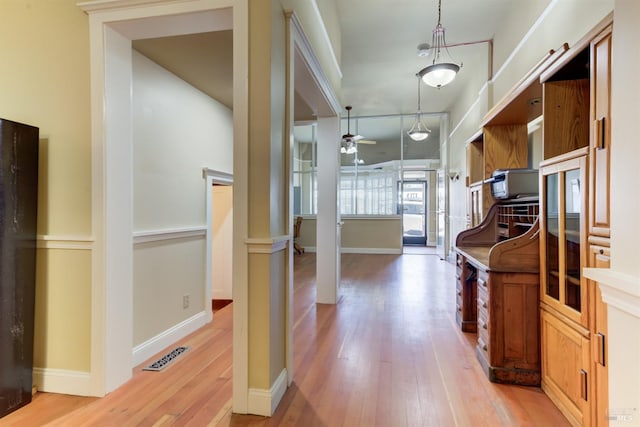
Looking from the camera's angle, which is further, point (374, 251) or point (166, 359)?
point (374, 251)

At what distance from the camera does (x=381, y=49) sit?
504 centimetres

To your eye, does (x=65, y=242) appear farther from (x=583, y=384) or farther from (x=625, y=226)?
(x=583, y=384)

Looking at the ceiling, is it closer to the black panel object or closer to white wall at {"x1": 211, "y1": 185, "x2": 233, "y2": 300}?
the black panel object

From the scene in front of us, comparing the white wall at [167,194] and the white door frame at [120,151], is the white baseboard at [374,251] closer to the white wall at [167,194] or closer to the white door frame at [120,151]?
the white wall at [167,194]

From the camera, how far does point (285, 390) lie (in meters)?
2.07

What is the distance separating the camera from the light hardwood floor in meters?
1.82

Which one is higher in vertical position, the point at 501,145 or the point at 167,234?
the point at 501,145

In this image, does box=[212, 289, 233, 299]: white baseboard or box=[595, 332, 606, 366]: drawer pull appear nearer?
box=[595, 332, 606, 366]: drawer pull

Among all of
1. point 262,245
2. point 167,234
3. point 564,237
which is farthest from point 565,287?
point 167,234

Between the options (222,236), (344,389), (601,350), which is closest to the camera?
(601,350)

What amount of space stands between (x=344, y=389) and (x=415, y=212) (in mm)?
9423

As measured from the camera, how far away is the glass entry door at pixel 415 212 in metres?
10.8

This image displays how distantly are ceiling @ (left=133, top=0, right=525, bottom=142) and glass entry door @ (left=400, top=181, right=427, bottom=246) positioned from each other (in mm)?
3844

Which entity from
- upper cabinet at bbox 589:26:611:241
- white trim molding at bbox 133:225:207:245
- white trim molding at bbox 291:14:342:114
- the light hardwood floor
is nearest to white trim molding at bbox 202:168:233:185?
white trim molding at bbox 133:225:207:245
